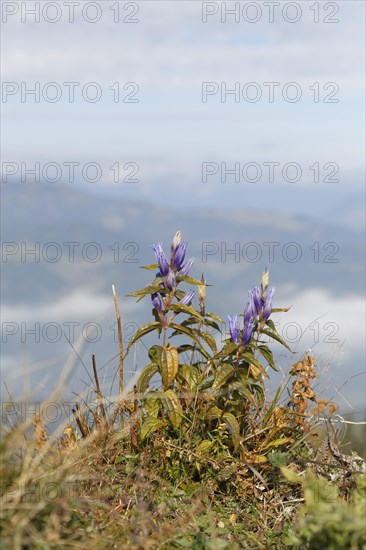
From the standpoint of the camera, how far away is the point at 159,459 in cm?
701

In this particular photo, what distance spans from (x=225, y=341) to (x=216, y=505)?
1.35 m

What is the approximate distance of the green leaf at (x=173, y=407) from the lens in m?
6.74

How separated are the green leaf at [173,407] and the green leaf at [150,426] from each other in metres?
0.11

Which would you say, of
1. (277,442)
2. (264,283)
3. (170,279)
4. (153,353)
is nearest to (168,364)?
(153,353)

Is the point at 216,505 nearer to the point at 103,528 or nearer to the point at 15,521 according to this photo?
the point at 103,528

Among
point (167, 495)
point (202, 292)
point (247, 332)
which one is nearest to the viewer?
point (247, 332)

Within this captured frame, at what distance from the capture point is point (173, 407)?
677cm

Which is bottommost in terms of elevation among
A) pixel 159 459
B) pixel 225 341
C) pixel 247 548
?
pixel 247 548

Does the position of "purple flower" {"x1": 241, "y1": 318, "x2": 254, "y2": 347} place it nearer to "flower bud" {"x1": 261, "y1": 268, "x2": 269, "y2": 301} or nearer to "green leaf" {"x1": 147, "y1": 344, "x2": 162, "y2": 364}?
"flower bud" {"x1": 261, "y1": 268, "x2": 269, "y2": 301}

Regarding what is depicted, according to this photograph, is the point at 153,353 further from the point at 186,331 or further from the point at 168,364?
the point at 186,331

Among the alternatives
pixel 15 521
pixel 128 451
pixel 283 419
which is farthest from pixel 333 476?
pixel 15 521

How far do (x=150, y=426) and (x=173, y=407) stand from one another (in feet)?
0.87

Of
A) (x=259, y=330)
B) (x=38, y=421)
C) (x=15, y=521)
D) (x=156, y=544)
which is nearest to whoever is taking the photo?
(x=15, y=521)

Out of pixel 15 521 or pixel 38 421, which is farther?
pixel 38 421
